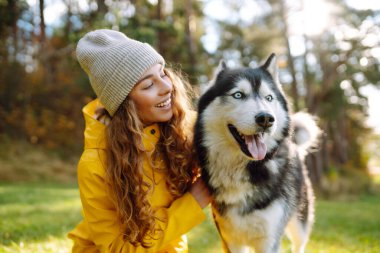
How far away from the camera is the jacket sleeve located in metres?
2.31

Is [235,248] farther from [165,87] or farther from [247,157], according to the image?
[165,87]

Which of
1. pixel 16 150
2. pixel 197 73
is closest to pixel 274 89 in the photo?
pixel 197 73

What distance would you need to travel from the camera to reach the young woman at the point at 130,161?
231cm

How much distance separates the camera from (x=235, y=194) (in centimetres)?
249

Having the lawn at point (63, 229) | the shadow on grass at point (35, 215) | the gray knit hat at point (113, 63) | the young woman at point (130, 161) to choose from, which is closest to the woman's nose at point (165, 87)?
the young woman at point (130, 161)

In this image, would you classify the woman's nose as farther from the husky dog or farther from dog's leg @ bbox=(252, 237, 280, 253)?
dog's leg @ bbox=(252, 237, 280, 253)

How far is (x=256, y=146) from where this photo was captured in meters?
2.44

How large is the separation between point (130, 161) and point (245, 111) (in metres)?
0.85

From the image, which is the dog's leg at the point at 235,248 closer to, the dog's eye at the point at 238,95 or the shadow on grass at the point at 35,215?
the dog's eye at the point at 238,95

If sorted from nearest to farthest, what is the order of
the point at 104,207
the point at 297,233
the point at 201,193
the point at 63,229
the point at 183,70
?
the point at 104,207
the point at 201,193
the point at 297,233
the point at 63,229
the point at 183,70

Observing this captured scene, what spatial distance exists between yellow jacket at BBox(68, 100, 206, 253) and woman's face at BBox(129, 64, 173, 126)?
5.8 inches

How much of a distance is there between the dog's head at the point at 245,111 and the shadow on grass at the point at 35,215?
2458 mm

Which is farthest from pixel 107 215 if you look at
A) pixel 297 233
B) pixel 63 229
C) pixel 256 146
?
pixel 63 229

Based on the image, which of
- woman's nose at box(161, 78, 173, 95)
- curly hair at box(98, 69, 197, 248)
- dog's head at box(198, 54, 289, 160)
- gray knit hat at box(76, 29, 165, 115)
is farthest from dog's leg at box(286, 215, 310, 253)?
gray knit hat at box(76, 29, 165, 115)
